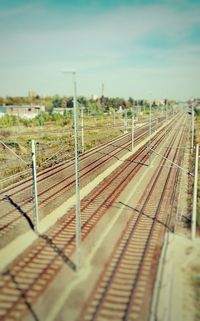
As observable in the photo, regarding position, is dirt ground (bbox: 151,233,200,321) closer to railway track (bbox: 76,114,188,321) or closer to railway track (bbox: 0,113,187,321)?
railway track (bbox: 76,114,188,321)

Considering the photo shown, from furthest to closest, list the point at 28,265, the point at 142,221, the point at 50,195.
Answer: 1. the point at 50,195
2. the point at 142,221
3. the point at 28,265

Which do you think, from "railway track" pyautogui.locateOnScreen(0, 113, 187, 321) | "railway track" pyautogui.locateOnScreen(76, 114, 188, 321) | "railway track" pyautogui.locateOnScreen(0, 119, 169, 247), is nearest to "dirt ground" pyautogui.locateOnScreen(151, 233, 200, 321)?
"railway track" pyautogui.locateOnScreen(76, 114, 188, 321)

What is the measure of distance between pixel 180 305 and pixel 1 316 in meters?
6.69

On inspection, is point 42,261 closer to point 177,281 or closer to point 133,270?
point 133,270

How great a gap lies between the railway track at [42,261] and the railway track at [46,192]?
2.05 m

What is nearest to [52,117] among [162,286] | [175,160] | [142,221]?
[175,160]

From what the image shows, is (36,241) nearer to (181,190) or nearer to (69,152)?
(181,190)

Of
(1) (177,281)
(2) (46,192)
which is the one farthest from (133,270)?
(2) (46,192)

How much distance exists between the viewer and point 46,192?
2852 centimetres

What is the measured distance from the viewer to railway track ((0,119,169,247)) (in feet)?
74.3

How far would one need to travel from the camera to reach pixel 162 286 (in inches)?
563

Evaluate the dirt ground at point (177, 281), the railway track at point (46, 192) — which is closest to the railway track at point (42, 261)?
the railway track at point (46, 192)

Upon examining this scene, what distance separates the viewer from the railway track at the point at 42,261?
43.8 ft

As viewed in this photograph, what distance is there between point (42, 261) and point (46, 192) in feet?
40.2
